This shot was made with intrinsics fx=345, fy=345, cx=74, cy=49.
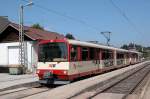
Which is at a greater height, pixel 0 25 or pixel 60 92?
pixel 0 25

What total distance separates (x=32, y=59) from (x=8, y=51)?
335cm

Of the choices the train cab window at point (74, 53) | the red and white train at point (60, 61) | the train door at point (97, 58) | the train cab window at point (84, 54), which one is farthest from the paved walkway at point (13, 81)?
the train door at point (97, 58)

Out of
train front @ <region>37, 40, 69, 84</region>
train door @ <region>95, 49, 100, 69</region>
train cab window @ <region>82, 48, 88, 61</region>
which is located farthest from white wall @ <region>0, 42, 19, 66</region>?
train front @ <region>37, 40, 69, 84</region>

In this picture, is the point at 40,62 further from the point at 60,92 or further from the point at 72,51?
the point at 60,92

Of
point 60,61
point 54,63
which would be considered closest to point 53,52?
point 54,63

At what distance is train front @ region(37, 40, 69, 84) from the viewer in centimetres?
1906

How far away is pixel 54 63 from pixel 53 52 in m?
0.65

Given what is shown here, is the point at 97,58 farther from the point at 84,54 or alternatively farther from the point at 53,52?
the point at 53,52

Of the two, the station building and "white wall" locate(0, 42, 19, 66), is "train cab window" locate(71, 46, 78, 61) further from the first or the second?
"white wall" locate(0, 42, 19, 66)

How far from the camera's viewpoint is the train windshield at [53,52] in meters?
19.2

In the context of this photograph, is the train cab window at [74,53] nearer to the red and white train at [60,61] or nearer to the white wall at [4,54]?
the red and white train at [60,61]

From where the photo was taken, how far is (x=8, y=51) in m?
33.3

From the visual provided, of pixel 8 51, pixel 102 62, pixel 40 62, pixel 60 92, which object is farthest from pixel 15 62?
pixel 60 92

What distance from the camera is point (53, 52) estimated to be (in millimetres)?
19578
